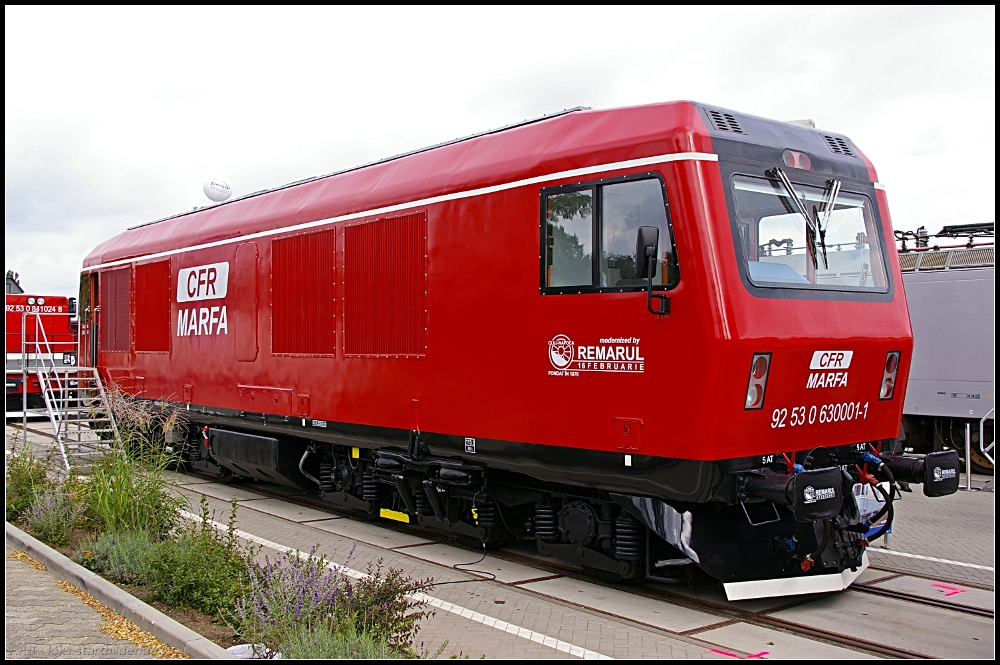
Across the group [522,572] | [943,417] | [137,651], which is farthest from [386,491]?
[943,417]

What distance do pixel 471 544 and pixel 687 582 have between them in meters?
2.39

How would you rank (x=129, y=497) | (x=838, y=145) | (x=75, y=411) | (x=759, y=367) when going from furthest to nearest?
(x=75, y=411)
(x=129, y=497)
(x=838, y=145)
(x=759, y=367)

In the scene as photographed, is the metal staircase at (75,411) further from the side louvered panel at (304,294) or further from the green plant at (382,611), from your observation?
the green plant at (382,611)

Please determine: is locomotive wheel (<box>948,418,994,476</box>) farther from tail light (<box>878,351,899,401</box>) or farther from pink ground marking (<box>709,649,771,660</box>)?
pink ground marking (<box>709,649,771,660</box>)

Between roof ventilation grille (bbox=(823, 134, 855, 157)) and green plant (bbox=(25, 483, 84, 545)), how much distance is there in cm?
760

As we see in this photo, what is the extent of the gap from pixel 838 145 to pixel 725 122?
1518mm

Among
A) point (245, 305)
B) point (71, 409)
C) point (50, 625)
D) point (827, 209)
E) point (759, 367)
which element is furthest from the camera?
point (71, 409)

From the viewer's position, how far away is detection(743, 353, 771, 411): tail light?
6.19m

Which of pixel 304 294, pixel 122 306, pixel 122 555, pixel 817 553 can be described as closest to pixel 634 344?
pixel 817 553

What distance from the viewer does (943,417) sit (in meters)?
14.3

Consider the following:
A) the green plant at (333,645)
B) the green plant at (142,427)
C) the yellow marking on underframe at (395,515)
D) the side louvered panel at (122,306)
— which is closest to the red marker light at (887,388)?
the green plant at (333,645)

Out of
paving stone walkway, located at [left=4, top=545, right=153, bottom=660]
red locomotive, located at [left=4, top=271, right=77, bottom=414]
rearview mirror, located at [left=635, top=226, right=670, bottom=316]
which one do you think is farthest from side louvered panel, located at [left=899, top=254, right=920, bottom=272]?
red locomotive, located at [left=4, top=271, right=77, bottom=414]

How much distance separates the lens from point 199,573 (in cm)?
638

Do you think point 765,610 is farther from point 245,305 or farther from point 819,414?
point 245,305
